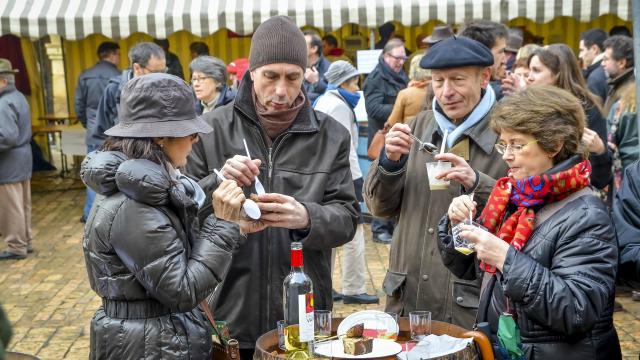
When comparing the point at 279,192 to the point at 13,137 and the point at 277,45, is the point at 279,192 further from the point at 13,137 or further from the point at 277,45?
the point at 13,137

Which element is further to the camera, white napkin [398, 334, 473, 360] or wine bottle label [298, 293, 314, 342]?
wine bottle label [298, 293, 314, 342]

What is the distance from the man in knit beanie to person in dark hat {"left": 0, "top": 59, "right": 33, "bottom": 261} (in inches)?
261

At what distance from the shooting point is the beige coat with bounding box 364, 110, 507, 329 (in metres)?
3.89

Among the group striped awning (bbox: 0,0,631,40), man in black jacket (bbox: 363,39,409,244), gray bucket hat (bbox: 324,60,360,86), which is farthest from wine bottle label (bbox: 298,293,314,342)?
striped awning (bbox: 0,0,631,40)

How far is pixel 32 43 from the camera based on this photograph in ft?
50.9

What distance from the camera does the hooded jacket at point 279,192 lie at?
3756 millimetres

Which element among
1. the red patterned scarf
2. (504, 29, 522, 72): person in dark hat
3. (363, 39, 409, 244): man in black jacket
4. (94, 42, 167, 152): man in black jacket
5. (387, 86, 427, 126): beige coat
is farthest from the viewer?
(363, 39, 409, 244): man in black jacket

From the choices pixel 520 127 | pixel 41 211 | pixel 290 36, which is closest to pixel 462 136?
pixel 520 127

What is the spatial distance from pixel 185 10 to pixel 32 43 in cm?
412

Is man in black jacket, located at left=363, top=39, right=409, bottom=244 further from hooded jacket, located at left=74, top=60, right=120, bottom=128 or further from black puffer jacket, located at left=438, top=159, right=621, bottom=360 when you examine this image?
black puffer jacket, located at left=438, top=159, right=621, bottom=360

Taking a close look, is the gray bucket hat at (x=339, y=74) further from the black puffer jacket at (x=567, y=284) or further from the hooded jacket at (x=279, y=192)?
the black puffer jacket at (x=567, y=284)

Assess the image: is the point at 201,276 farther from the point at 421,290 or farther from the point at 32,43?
the point at 32,43

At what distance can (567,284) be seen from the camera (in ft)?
10.2

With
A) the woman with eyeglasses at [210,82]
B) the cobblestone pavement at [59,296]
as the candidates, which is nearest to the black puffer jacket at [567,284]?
the cobblestone pavement at [59,296]
